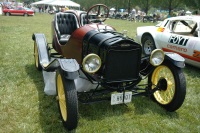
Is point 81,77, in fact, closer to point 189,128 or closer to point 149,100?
point 149,100

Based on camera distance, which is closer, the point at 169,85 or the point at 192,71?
the point at 169,85

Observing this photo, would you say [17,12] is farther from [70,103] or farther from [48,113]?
[70,103]

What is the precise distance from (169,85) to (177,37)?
9.33 feet

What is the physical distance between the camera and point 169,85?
367cm

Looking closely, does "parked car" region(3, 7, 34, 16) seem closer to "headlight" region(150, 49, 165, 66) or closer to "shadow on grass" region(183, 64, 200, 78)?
"shadow on grass" region(183, 64, 200, 78)

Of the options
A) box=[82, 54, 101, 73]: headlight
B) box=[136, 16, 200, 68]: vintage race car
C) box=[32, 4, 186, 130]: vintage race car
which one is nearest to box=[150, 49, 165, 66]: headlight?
box=[32, 4, 186, 130]: vintage race car

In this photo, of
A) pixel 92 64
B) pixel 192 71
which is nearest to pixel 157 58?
pixel 92 64

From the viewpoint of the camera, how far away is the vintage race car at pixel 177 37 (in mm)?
5664

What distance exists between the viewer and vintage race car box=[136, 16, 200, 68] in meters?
5.66

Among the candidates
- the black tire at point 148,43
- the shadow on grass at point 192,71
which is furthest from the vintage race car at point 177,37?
the shadow on grass at point 192,71

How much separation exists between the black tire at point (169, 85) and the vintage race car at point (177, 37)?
122cm

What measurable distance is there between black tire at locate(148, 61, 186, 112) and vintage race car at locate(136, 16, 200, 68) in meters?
1.22

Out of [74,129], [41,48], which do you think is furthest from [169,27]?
[74,129]

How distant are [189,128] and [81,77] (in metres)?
1.82
